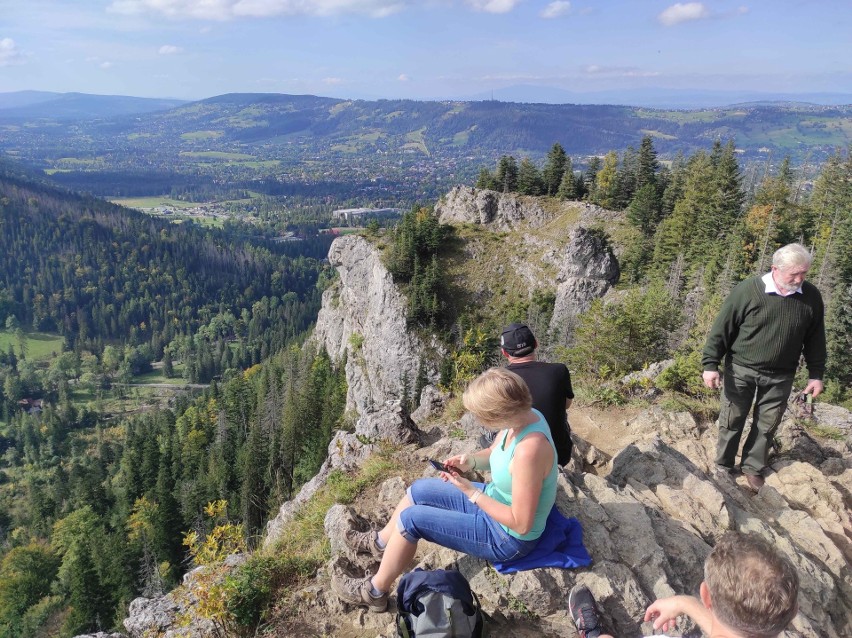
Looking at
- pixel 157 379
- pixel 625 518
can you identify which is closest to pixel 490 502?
pixel 625 518

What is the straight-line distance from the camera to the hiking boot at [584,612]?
4812 millimetres

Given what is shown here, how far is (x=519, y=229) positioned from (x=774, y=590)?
216ft

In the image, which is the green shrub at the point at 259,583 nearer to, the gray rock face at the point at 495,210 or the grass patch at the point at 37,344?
the gray rock face at the point at 495,210

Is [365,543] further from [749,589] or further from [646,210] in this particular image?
[646,210]

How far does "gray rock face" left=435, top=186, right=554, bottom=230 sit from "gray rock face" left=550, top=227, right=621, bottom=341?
34.2ft

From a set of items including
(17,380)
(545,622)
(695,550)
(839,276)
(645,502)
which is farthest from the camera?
(17,380)

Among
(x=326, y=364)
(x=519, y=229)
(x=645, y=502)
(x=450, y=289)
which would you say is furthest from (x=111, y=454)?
(x=645, y=502)

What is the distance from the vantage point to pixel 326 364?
86688mm

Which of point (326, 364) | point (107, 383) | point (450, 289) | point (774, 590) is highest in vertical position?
point (774, 590)

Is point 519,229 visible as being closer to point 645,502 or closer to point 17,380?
point 645,502

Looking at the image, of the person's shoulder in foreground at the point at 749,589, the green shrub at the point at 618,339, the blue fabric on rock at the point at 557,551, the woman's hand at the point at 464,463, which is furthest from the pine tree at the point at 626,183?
the person's shoulder in foreground at the point at 749,589

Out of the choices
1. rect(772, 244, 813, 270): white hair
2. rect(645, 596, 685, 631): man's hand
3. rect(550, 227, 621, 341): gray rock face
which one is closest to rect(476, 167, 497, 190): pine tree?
rect(550, 227, 621, 341): gray rock face

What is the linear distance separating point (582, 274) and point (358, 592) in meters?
55.5

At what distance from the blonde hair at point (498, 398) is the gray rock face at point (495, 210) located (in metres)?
64.3
